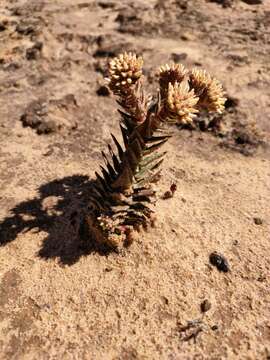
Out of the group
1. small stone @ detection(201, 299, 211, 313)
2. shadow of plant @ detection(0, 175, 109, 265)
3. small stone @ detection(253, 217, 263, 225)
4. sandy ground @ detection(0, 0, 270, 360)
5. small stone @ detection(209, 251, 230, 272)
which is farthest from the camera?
small stone @ detection(253, 217, 263, 225)

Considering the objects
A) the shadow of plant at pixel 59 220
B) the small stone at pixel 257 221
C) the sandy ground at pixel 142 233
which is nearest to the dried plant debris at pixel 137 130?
the shadow of plant at pixel 59 220

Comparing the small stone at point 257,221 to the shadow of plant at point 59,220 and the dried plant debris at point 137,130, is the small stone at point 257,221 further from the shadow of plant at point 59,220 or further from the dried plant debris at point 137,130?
the shadow of plant at point 59,220

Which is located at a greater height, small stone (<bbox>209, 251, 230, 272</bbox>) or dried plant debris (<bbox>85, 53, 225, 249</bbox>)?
dried plant debris (<bbox>85, 53, 225, 249</bbox>)

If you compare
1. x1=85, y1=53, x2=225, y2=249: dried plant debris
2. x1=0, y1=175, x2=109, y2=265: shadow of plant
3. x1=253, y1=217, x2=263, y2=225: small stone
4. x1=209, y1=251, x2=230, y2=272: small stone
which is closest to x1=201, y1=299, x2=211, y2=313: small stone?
x1=209, y1=251, x2=230, y2=272: small stone

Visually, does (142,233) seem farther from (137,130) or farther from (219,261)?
(137,130)

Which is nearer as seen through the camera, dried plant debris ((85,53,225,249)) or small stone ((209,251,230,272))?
dried plant debris ((85,53,225,249))

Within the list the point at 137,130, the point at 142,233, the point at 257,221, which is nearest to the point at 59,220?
the point at 142,233

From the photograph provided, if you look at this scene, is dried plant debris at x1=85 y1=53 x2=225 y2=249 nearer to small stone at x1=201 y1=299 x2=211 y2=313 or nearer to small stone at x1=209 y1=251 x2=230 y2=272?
small stone at x1=209 y1=251 x2=230 y2=272

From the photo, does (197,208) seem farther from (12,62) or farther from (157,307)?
(12,62)
